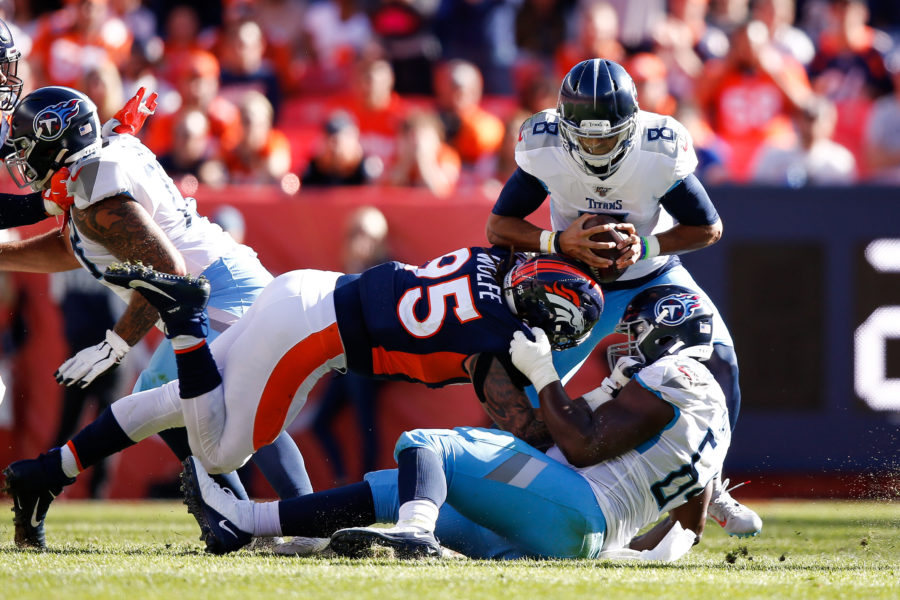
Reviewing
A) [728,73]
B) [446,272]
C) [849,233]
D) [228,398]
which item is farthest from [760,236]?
[228,398]

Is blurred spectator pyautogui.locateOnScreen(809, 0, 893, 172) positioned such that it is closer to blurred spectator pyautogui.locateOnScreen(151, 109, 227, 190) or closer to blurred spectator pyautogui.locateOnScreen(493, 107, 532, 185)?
blurred spectator pyautogui.locateOnScreen(493, 107, 532, 185)

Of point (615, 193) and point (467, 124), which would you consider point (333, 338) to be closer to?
point (615, 193)

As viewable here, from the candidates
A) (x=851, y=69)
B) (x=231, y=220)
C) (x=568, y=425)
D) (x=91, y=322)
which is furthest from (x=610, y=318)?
(x=851, y=69)

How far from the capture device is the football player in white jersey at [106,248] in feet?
14.1

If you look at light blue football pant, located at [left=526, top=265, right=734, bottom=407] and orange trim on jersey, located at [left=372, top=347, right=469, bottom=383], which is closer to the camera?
orange trim on jersey, located at [left=372, top=347, right=469, bottom=383]

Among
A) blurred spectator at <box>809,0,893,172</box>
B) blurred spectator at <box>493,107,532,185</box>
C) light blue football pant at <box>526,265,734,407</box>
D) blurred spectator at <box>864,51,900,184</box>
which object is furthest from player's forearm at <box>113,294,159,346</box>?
blurred spectator at <box>809,0,893,172</box>

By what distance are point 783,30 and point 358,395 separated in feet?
17.1

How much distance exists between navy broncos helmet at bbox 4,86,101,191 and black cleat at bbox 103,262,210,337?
2.16 ft

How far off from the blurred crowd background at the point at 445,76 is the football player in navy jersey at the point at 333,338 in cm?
375

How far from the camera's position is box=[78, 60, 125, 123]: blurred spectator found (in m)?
8.08

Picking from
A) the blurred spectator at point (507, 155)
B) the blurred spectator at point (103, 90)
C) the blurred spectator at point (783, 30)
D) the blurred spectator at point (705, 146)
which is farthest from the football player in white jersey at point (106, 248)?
the blurred spectator at point (783, 30)

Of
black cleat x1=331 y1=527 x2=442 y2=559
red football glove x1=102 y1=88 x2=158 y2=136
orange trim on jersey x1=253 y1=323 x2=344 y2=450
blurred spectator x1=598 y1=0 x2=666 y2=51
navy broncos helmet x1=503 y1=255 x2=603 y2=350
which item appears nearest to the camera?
black cleat x1=331 y1=527 x2=442 y2=559

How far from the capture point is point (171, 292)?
3.99 meters

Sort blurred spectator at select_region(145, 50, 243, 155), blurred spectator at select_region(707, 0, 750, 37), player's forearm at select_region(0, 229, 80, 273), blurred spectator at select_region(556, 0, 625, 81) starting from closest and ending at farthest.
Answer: player's forearm at select_region(0, 229, 80, 273) < blurred spectator at select_region(145, 50, 243, 155) < blurred spectator at select_region(556, 0, 625, 81) < blurred spectator at select_region(707, 0, 750, 37)
